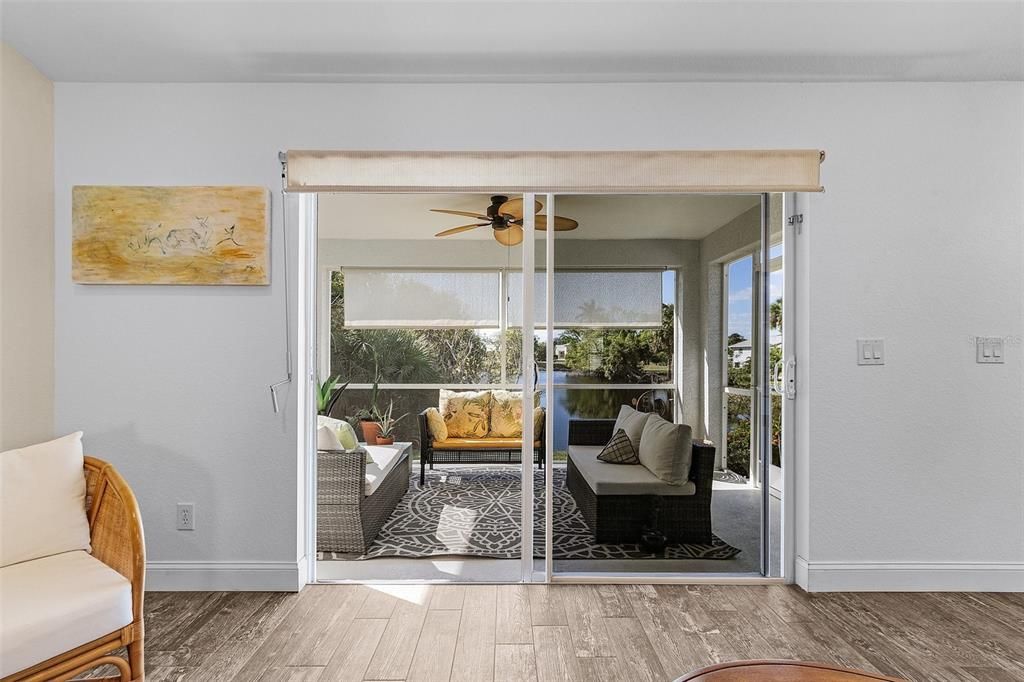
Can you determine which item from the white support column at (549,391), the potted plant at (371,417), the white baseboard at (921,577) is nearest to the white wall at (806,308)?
the white baseboard at (921,577)

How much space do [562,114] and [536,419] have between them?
147 cm

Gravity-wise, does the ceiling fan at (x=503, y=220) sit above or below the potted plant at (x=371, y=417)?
above

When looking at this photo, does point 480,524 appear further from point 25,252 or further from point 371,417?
point 25,252

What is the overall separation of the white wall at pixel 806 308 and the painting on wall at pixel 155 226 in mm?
92

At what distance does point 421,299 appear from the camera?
114 inches

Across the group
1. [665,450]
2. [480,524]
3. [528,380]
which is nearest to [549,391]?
[528,380]

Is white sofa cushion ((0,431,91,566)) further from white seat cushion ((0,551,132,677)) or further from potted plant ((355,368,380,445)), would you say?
potted plant ((355,368,380,445))

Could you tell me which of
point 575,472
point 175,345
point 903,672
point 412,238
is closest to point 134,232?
point 175,345

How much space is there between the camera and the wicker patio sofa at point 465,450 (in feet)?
9.59

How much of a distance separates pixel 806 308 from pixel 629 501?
1246 millimetres

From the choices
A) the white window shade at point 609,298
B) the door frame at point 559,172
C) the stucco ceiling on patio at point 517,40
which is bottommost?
the white window shade at point 609,298

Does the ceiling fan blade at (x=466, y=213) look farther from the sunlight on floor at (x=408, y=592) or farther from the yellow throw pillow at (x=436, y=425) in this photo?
the sunlight on floor at (x=408, y=592)

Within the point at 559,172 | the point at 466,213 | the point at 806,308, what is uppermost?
the point at 559,172

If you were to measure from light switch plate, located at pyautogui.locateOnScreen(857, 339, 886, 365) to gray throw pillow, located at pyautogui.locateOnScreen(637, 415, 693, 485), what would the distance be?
862 millimetres
